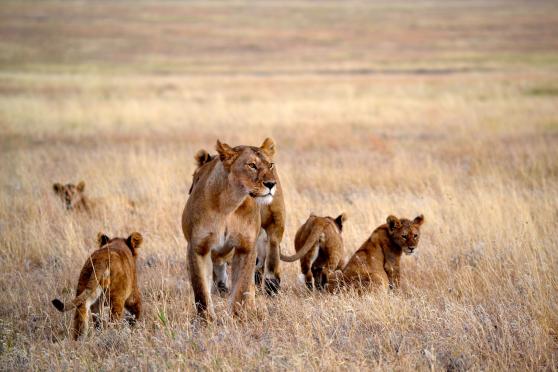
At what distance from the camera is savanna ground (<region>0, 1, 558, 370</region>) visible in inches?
219

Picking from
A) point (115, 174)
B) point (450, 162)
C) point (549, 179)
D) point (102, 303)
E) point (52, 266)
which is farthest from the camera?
point (450, 162)

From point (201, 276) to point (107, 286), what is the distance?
2.50 ft

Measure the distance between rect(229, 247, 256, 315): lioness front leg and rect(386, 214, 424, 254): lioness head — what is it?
1901 mm

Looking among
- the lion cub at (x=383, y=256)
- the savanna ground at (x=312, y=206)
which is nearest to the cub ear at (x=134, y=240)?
the savanna ground at (x=312, y=206)

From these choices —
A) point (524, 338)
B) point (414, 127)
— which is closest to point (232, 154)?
point (524, 338)

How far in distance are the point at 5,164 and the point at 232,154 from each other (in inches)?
375

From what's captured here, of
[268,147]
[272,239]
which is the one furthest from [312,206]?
[268,147]

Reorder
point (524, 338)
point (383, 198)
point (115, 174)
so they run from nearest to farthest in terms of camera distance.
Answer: point (524, 338), point (383, 198), point (115, 174)

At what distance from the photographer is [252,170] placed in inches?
230

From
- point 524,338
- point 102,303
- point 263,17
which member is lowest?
point 524,338

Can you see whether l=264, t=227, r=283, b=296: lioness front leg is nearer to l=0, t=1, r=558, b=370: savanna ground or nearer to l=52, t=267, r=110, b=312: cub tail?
l=0, t=1, r=558, b=370: savanna ground

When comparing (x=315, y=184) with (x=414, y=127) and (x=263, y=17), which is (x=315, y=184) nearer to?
(x=414, y=127)

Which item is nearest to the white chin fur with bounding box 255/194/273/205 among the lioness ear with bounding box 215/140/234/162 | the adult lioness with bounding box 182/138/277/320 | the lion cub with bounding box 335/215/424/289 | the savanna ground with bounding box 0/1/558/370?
the adult lioness with bounding box 182/138/277/320

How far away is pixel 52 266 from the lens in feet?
26.7
